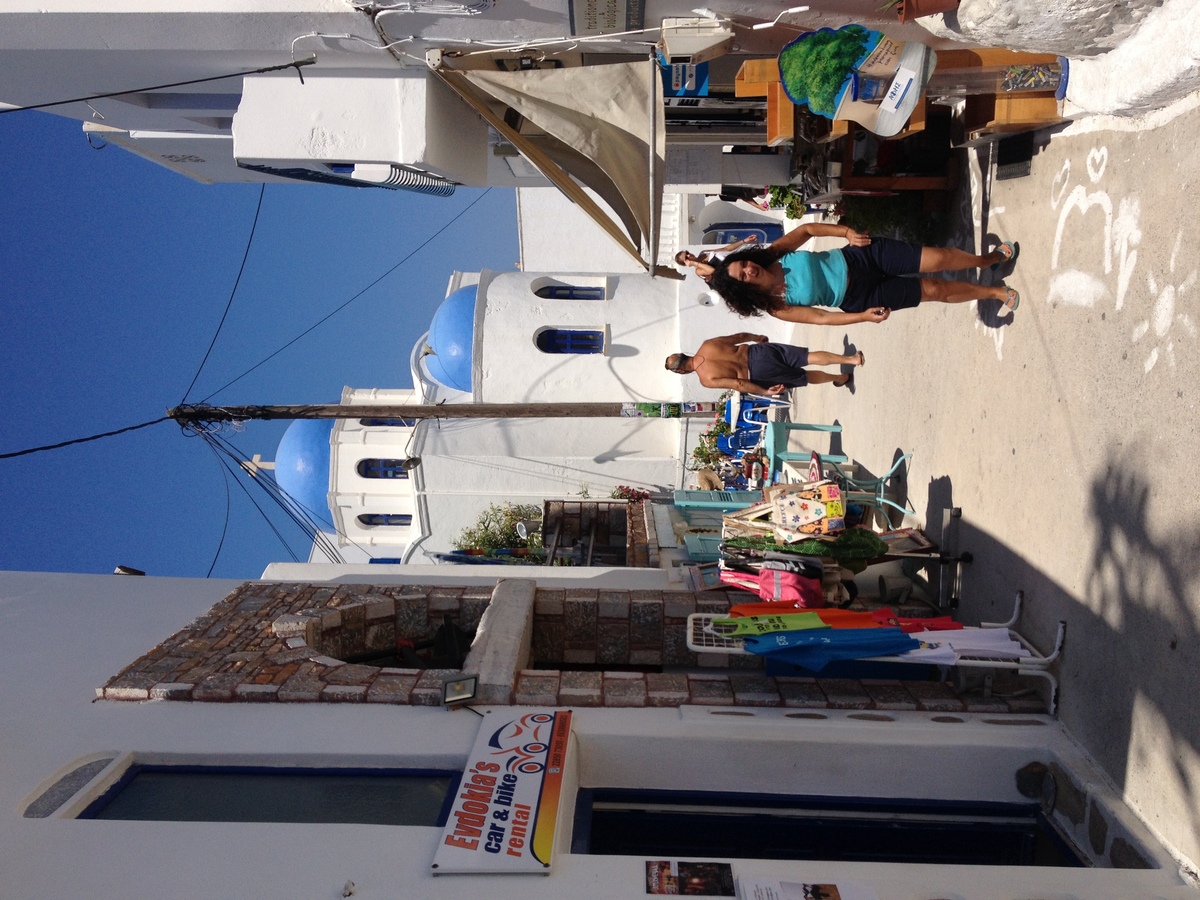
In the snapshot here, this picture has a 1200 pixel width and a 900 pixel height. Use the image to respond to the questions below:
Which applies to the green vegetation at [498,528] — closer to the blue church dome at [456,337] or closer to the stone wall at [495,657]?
the blue church dome at [456,337]

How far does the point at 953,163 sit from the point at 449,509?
15350 millimetres

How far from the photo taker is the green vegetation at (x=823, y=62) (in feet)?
15.2

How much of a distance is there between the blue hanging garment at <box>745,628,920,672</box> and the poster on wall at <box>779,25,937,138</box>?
3.06m

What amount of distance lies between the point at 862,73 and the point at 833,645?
11.4 feet

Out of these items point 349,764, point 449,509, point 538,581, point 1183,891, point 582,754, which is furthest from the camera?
point 449,509

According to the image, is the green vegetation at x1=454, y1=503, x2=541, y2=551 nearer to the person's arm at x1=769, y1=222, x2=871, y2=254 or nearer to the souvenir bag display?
the souvenir bag display

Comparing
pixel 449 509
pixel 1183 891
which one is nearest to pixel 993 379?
pixel 1183 891

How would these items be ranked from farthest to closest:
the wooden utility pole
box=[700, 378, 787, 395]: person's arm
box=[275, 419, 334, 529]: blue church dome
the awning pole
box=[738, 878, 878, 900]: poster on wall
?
box=[275, 419, 334, 529]: blue church dome, the wooden utility pole, box=[700, 378, 787, 395]: person's arm, the awning pole, box=[738, 878, 878, 900]: poster on wall

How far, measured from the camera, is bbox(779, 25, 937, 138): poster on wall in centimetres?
451

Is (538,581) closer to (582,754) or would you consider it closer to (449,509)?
(582,754)

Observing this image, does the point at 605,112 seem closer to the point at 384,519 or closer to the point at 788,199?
the point at 788,199

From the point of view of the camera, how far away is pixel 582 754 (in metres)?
4.74

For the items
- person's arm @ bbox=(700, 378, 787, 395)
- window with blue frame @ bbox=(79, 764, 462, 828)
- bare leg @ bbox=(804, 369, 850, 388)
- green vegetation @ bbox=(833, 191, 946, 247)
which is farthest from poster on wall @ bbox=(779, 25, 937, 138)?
bare leg @ bbox=(804, 369, 850, 388)

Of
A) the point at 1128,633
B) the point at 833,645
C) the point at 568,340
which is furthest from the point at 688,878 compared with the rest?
the point at 568,340
